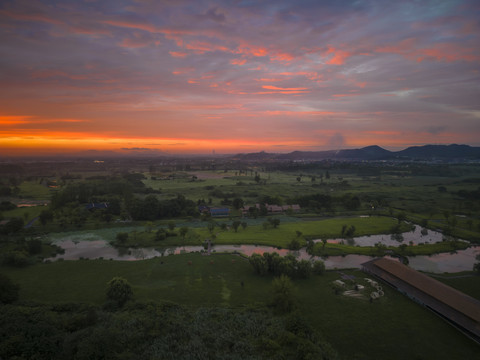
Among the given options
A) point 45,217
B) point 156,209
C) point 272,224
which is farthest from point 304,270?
point 45,217

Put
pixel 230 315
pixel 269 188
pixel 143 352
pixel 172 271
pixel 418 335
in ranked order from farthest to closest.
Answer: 1. pixel 269 188
2. pixel 172 271
3. pixel 230 315
4. pixel 418 335
5. pixel 143 352

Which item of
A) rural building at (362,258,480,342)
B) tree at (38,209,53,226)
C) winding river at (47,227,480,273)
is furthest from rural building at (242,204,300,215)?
tree at (38,209,53,226)

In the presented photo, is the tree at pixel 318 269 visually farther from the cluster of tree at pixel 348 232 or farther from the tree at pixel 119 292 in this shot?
the tree at pixel 119 292

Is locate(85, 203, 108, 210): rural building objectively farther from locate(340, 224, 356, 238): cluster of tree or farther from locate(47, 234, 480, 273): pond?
locate(340, 224, 356, 238): cluster of tree

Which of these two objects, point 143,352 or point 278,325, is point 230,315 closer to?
point 278,325

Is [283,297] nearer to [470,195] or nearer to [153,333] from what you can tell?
[153,333]

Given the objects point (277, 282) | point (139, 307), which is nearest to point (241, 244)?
point (277, 282)
